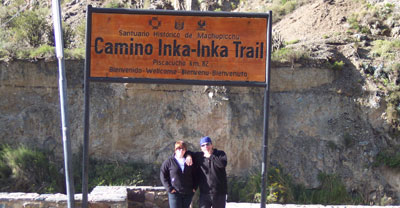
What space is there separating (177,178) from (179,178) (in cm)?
3

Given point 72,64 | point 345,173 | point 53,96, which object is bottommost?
point 345,173

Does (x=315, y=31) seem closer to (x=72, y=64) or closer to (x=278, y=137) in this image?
(x=278, y=137)

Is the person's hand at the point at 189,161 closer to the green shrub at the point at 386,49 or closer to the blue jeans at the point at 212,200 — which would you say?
the blue jeans at the point at 212,200

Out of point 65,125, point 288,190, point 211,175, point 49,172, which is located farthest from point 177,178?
point 49,172

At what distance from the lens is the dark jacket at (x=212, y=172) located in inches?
229

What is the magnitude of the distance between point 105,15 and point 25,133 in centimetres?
776

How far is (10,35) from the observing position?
15031 millimetres

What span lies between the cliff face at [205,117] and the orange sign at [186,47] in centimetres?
615

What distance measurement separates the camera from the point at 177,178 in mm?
5863

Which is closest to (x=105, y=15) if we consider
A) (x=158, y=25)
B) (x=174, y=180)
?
(x=158, y=25)

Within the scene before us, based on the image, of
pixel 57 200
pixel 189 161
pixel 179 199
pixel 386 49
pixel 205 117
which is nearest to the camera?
pixel 189 161

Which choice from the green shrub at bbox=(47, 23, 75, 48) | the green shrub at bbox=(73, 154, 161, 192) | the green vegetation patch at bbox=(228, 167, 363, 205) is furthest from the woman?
the green shrub at bbox=(47, 23, 75, 48)

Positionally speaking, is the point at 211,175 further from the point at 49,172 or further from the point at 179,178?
the point at 49,172

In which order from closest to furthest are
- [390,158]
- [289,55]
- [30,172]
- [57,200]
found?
[57,200], [30,172], [390,158], [289,55]
